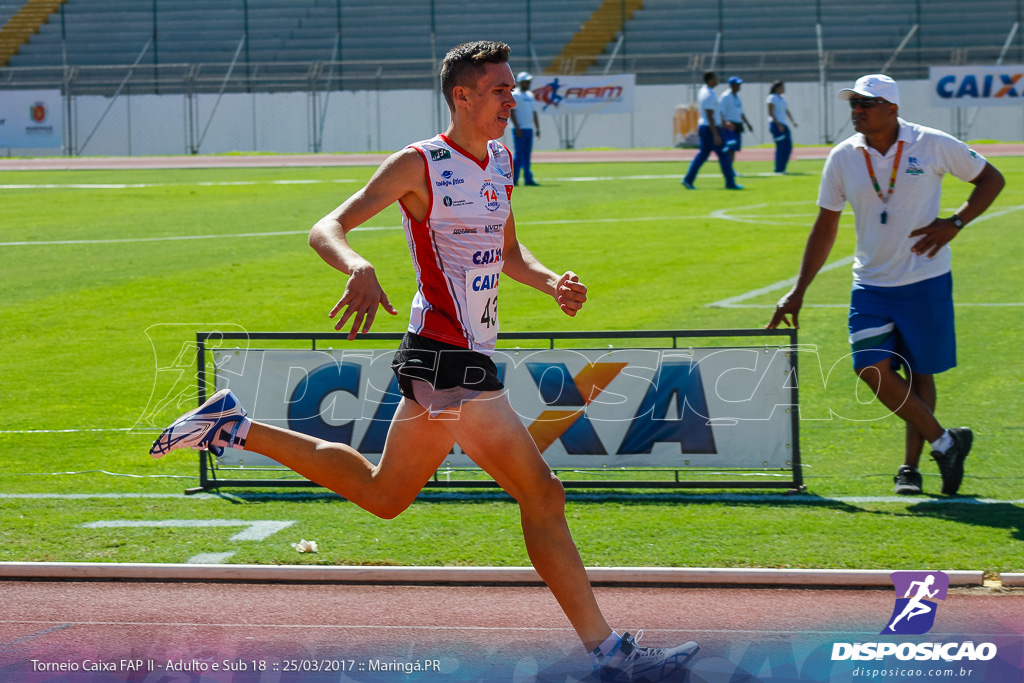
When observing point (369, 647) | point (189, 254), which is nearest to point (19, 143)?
point (189, 254)

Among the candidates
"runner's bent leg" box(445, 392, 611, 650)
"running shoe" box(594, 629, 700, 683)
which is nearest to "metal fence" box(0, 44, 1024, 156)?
"runner's bent leg" box(445, 392, 611, 650)

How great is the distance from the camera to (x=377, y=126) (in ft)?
131

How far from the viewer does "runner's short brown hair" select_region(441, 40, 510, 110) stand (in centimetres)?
430

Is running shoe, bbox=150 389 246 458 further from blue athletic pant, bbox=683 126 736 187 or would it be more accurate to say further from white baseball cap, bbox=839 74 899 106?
blue athletic pant, bbox=683 126 736 187

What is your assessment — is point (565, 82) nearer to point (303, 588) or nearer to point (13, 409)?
point (13, 409)

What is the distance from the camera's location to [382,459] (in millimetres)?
4426

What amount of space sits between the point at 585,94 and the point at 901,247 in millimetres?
33394

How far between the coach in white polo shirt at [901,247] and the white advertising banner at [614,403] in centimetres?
48

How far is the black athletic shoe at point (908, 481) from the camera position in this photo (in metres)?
6.74

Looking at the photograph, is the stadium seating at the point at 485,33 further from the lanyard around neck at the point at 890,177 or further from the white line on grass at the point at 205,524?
the white line on grass at the point at 205,524

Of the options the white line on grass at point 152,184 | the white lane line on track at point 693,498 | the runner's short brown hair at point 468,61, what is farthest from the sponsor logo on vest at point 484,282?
the white line on grass at point 152,184

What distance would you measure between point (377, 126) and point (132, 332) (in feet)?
93.6

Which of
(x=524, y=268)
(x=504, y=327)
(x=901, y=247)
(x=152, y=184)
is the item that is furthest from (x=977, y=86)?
(x=524, y=268)

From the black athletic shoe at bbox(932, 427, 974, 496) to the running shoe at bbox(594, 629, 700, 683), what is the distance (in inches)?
118
